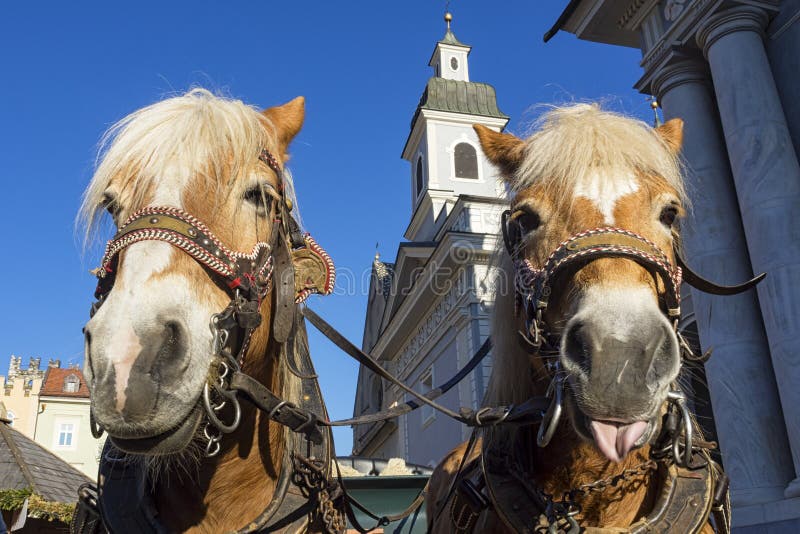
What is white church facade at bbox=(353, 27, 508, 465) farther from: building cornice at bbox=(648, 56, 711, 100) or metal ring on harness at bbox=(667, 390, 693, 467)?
metal ring on harness at bbox=(667, 390, 693, 467)

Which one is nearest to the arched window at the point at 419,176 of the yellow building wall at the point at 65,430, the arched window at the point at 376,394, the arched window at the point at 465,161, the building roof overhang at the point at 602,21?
the arched window at the point at 465,161

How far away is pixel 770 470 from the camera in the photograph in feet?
23.9

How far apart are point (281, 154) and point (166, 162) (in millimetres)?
625

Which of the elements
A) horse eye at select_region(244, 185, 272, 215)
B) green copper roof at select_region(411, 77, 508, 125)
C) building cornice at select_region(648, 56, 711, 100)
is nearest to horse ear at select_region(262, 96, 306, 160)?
horse eye at select_region(244, 185, 272, 215)

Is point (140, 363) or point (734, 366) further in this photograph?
point (734, 366)

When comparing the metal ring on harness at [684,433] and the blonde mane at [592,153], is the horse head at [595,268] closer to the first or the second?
the blonde mane at [592,153]

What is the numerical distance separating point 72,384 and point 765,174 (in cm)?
4187

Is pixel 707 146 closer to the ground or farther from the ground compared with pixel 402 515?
farther from the ground

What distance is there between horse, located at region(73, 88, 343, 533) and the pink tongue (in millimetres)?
1046

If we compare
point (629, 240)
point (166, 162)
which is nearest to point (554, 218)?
point (629, 240)

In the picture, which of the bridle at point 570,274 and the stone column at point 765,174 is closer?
the bridle at point 570,274

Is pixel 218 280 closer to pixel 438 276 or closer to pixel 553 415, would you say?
pixel 553 415

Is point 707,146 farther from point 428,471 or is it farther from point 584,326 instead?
point 584,326

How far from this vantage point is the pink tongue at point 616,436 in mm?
1988
